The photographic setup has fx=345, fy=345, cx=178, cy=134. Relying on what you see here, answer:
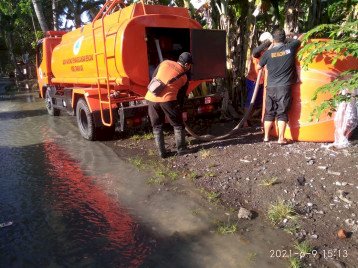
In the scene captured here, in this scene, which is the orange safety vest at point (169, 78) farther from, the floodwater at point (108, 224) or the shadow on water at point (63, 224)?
the shadow on water at point (63, 224)

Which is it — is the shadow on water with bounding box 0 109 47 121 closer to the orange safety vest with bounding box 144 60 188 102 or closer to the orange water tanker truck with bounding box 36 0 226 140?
the orange water tanker truck with bounding box 36 0 226 140

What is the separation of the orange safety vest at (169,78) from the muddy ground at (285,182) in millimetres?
1014

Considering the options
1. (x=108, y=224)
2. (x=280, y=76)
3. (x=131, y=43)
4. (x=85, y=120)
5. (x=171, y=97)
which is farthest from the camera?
(x=85, y=120)

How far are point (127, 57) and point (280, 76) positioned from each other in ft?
8.47

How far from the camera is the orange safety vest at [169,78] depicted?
17.6ft

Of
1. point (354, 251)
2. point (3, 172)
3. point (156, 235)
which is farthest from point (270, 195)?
point (3, 172)

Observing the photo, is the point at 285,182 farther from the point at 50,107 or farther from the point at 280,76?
the point at 50,107

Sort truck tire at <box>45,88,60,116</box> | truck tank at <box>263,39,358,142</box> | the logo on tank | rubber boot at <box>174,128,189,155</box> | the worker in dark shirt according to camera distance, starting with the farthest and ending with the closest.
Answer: truck tire at <box>45,88,60,116</box>, the logo on tank, rubber boot at <box>174,128,189,155</box>, the worker in dark shirt, truck tank at <box>263,39,358,142</box>

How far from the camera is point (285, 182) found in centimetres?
428

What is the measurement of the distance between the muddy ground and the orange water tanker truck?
3.14 feet

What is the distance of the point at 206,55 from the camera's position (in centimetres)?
663

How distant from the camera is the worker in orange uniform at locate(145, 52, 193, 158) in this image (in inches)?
213

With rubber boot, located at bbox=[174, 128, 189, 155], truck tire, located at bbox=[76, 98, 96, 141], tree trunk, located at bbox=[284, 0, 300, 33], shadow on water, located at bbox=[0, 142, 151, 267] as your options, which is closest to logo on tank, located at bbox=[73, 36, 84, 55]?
truck tire, located at bbox=[76, 98, 96, 141]

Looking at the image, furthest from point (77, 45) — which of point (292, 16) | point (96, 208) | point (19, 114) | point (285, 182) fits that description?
point (285, 182)
